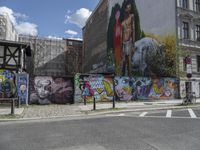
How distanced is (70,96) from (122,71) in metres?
18.7

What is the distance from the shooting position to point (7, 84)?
58.7 ft

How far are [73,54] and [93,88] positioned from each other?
53335mm

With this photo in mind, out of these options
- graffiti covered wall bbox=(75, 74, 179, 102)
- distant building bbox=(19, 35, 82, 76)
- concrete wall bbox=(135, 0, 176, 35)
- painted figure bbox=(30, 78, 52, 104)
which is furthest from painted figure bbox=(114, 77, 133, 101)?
distant building bbox=(19, 35, 82, 76)

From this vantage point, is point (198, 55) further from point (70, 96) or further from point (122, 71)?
point (70, 96)

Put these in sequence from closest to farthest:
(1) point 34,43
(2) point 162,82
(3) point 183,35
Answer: (2) point 162,82 < (3) point 183,35 < (1) point 34,43

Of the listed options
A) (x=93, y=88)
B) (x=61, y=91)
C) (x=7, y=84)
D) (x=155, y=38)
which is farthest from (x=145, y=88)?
(x=7, y=84)

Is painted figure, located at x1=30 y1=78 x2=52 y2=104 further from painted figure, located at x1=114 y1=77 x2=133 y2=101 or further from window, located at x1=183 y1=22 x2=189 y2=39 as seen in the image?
window, located at x1=183 y1=22 x2=189 y2=39

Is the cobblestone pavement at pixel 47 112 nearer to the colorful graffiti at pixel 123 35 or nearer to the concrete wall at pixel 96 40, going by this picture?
the colorful graffiti at pixel 123 35

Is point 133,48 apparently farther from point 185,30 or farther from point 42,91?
point 42,91

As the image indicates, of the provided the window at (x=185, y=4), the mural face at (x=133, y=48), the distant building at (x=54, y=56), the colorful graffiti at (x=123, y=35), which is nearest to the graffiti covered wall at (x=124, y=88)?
the mural face at (x=133, y=48)

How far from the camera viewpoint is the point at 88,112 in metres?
14.2

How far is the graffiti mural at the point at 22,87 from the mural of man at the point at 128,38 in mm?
19870

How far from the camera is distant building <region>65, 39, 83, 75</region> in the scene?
68.8 m

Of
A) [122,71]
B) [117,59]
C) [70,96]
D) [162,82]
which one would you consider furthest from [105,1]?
[70,96]
